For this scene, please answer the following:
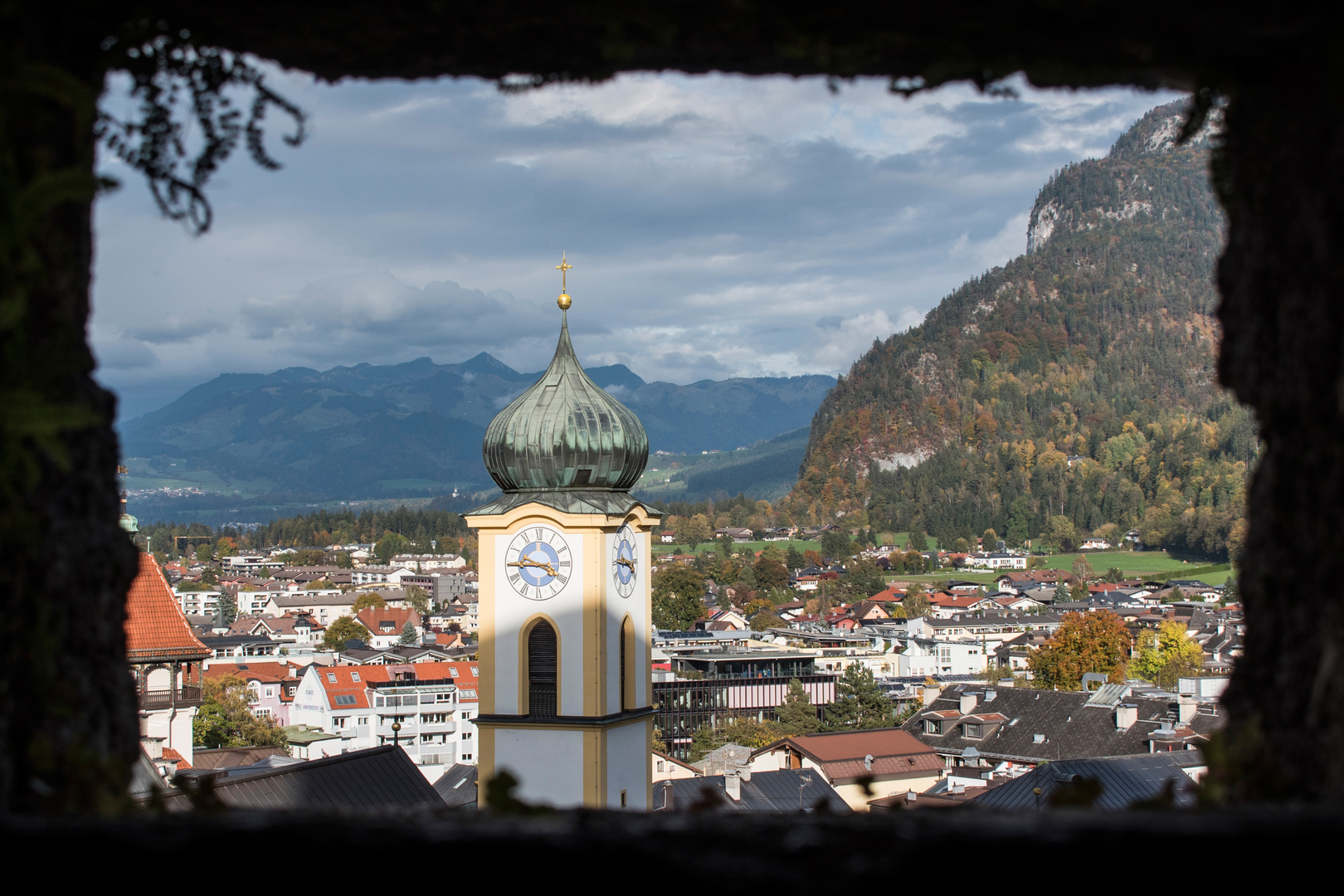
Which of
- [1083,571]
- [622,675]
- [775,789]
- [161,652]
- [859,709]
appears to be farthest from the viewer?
[1083,571]

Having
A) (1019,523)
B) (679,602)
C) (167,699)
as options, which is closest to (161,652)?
(167,699)

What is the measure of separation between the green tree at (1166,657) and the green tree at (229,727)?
45487 millimetres

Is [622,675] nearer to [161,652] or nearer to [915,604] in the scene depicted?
[161,652]

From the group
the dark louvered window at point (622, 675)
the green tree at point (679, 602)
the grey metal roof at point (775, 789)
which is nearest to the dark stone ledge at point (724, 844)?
the dark louvered window at point (622, 675)

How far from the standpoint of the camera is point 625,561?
2002 centimetres

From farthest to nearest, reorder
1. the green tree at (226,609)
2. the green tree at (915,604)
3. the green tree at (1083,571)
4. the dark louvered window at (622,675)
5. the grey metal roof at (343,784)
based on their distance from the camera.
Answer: the green tree at (1083,571)
the green tree at (226,609)
the green tree at (915,604)
the dark louvered window at (622,675)
the grey metal roof at (343,784)

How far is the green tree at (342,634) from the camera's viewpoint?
400 ft

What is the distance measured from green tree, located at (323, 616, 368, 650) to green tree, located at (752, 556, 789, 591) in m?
49.0

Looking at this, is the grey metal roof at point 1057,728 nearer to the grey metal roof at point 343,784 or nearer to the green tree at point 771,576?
the grey metal roof at point 343,784

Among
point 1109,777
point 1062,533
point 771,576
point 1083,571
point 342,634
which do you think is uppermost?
point 1062,533

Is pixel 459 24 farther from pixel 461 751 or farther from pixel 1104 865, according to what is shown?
pixel 461 751

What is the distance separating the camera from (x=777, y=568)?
15862 cm

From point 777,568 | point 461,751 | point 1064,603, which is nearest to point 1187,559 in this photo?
point 1064,603

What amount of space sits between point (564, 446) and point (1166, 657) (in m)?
64.9
